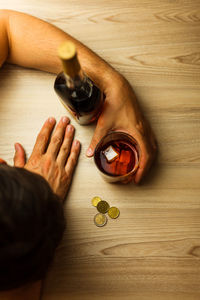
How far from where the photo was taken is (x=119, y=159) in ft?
2.30

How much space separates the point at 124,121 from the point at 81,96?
0.61 feet

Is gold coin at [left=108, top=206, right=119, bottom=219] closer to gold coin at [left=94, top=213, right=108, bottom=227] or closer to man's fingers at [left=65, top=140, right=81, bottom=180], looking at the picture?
gold coin at [left=94, top=213, right=108, bottom=227]

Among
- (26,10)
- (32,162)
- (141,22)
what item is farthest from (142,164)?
(26,10)

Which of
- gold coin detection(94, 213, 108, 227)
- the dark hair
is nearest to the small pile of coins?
gold coin detection(94, 213, 108, 227)

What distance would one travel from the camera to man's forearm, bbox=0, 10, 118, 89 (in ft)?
2.58

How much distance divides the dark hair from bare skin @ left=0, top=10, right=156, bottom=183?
0.28 metres

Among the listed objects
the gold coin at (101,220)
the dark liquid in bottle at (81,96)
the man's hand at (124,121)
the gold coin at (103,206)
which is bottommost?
the gold coin at (101,220)

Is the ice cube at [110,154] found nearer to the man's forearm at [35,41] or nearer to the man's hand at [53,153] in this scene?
the man's hand at [53,153]

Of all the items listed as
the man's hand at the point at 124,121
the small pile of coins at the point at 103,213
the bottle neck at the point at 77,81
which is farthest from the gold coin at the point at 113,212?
the bottle neck at the point at 77,81

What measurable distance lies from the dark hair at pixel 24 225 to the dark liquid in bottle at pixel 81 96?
209 millimetres

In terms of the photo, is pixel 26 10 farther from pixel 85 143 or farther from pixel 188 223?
pixel 188 223

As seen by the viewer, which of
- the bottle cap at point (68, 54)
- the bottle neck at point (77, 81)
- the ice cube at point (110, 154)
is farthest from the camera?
the ice cube at point (110, 154)

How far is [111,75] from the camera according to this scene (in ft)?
2.52

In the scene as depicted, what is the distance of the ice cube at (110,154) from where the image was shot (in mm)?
698
